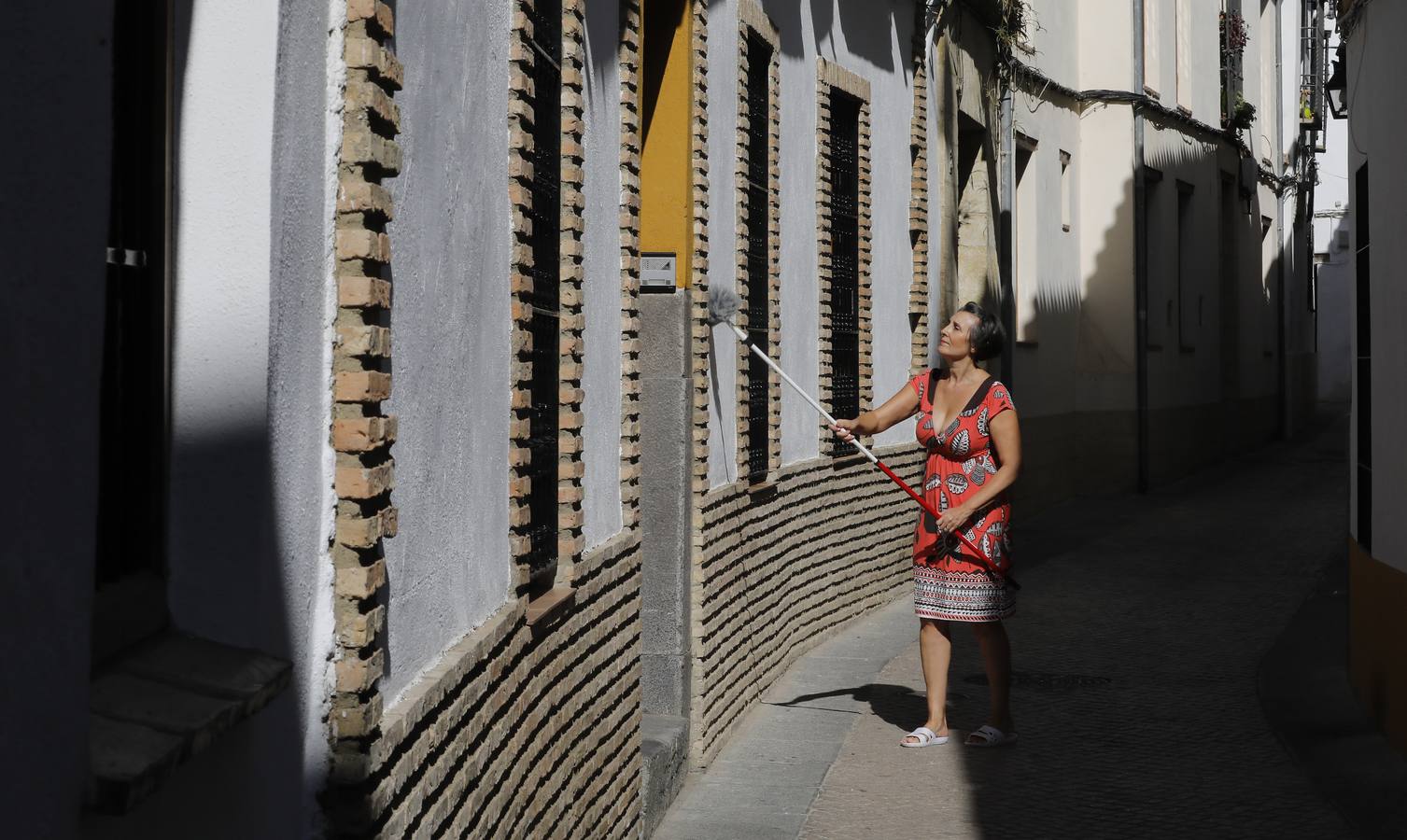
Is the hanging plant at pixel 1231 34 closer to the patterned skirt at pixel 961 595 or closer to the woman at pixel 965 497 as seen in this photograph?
the woman at pixel 965 497

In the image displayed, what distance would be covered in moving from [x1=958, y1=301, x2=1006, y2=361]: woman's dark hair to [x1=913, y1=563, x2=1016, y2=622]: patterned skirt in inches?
38.3

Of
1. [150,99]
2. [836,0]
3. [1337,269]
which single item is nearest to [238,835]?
[150,99]

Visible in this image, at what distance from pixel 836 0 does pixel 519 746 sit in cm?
709

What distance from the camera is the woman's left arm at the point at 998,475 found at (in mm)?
7379

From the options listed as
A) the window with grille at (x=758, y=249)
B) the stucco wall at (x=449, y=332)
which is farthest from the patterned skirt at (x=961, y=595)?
the stucco wall at (x=449, y=332)

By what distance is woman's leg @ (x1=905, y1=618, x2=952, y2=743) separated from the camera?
7.75m

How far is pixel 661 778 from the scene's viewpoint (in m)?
6.78

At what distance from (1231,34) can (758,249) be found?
19.2 meters

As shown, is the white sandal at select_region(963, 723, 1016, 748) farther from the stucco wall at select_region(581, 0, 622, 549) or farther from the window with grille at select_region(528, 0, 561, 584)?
the window with grille at select_region(528, 0, 561, 584)

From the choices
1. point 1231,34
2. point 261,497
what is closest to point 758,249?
point 261,497

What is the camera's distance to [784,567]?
31.1 feet

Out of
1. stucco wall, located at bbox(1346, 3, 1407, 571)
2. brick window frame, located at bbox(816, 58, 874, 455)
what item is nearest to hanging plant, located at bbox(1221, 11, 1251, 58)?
brick window frame, located at bbox(816, 58, 874, 455)

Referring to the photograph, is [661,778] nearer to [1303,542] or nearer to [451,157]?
[451,157]

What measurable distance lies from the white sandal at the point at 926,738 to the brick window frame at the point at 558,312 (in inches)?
110
